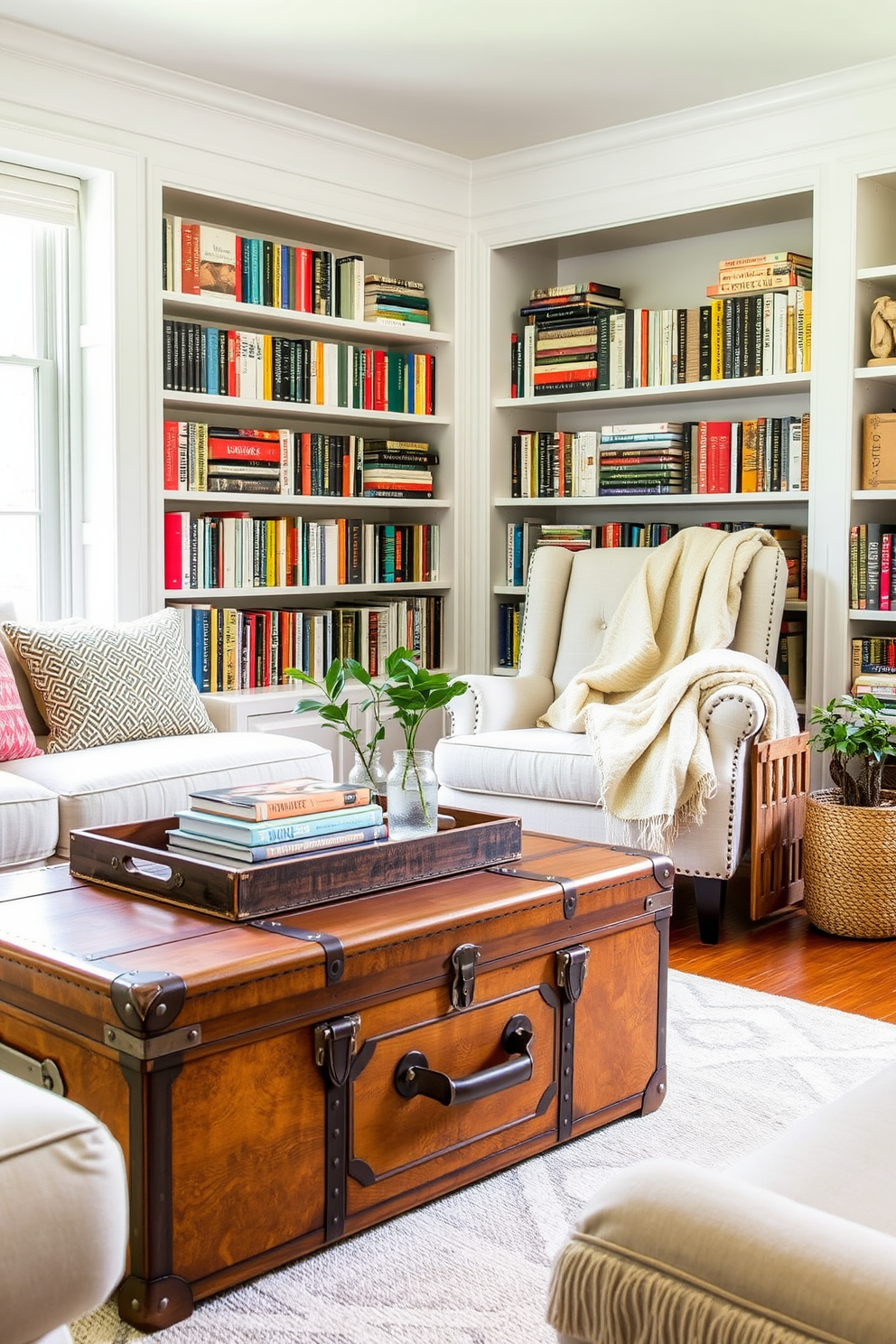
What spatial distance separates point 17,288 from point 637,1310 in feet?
12.7

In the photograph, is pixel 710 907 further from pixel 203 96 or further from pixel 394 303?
pixel 203 96

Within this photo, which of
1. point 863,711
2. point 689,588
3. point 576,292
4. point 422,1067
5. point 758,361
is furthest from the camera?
point 576,292

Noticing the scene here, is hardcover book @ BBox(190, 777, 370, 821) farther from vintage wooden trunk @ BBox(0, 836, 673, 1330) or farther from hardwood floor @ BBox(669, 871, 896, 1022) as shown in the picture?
hardwood floor @ BBox(669, 871, 896, 1022)

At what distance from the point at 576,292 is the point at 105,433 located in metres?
1.79

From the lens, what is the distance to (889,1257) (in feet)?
2.77

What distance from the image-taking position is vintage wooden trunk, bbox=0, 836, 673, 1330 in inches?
64.1

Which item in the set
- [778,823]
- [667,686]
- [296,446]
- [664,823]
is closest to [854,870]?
[778,823]

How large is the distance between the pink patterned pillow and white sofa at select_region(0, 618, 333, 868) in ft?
0.09

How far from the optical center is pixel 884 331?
397 centimetres

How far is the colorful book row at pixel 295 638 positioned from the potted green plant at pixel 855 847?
1713 mm

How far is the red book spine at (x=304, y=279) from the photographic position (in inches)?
177

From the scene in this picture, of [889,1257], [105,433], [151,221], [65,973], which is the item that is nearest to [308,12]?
[151,221]

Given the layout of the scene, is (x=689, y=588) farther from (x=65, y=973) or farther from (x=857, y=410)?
(x=65, y=973)

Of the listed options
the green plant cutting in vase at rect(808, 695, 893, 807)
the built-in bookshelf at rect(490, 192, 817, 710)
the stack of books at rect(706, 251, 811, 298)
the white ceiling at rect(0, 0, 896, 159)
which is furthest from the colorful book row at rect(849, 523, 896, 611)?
the white ceiling at rect(0, 0, 896, 159)
